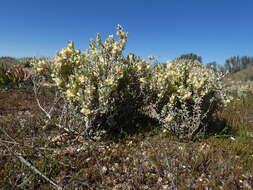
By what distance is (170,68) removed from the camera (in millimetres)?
4523

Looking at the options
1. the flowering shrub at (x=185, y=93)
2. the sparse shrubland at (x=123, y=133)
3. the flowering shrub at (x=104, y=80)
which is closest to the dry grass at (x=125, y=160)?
the sparse shrubland at (x=123, y=133)

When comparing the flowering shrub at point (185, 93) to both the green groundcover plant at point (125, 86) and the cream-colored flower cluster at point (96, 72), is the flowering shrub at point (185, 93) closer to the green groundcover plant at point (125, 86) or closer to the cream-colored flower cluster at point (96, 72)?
the green groundcover plant at point (125, 86)

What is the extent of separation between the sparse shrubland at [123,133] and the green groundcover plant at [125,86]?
0.02m

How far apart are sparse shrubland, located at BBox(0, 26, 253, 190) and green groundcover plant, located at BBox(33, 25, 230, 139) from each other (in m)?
0.02

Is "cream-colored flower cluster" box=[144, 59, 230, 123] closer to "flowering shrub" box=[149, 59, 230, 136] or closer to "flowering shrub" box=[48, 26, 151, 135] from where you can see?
"flowering shrub" box=[149, 59, 230, 136]

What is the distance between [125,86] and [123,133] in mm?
983

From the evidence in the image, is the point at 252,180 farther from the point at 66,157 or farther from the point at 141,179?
the point at 66,157

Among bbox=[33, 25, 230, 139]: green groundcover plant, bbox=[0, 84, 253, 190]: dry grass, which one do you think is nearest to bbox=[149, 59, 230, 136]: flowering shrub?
bbox=[33, 25, 230, 139]: green groundcover plant

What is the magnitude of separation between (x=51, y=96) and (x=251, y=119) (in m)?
6.79

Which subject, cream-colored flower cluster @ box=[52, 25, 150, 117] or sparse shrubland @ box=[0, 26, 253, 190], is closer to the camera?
sparse shrubland @ box=[0, 26, 253, 190]

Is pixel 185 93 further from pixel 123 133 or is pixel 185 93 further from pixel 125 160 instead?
pixel 125 160

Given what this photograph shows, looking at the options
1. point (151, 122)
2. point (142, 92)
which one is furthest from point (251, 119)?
point (142, 92)

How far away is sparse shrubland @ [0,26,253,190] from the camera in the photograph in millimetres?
2920

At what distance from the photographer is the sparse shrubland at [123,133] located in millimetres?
2920
